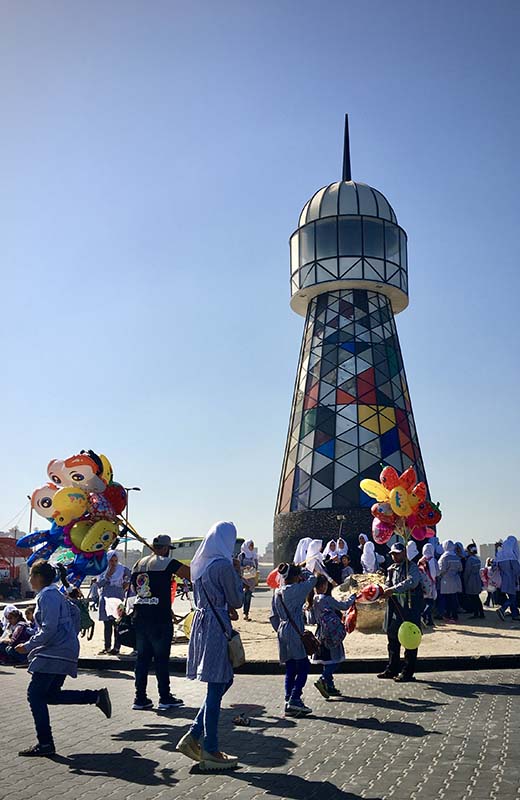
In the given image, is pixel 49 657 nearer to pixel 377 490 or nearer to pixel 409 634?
pixel 409 634

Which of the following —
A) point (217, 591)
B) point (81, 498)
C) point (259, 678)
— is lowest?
point (259, 678)

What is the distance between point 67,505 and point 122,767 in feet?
17.1

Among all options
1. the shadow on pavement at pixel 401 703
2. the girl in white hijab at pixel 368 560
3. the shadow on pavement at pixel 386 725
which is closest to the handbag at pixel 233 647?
the shadow on pavement at pixel 386 725

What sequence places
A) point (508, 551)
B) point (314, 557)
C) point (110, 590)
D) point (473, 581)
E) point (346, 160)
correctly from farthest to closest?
point (346, 160) → point (314, 557) → point (508, 551) → point (473, 581) → point (110, 590)

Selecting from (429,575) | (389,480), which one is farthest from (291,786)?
(429,575)

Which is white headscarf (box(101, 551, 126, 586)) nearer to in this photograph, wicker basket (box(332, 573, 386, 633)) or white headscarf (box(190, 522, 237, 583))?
wicker basket (box(332, 573, 386, 633))

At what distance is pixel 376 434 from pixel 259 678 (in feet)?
64.2

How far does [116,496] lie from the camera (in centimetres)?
1097

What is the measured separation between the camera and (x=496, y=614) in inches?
739

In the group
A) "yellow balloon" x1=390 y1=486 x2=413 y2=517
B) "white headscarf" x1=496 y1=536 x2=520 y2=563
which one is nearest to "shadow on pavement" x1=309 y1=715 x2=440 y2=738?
"yellow balloon" x1=390 y1=486 x2=413 y2=517

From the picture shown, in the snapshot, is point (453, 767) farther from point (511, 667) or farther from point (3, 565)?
point (3, 565)

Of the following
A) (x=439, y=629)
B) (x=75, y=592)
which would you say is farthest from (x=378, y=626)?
(x=75, y=592)

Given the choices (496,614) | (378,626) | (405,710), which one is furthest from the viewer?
(496,614)

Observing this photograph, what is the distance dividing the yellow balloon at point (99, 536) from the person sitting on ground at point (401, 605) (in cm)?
396
